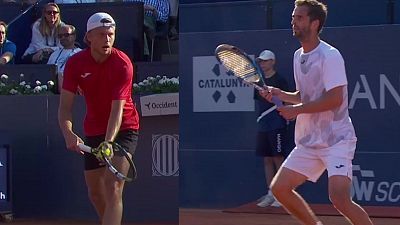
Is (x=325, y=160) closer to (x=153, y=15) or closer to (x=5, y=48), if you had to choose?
(x=153, y=15)

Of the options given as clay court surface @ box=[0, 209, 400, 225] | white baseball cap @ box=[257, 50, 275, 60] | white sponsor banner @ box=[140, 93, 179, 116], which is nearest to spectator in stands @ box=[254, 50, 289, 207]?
white baseball cap @ box=[257, 50, 275, 60]

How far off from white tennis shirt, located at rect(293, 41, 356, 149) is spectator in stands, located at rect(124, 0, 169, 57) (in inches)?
212

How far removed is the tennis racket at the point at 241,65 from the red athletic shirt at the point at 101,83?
720mm

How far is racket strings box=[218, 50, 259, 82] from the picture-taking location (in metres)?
7.41

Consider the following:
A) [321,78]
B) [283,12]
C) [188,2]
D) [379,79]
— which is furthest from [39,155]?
[321,78]

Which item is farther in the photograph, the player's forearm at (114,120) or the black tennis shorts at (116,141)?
the black tennis shorts at (116,141)

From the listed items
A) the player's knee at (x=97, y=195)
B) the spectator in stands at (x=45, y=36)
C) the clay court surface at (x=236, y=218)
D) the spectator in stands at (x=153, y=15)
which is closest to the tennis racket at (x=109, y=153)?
the player's knee at (x=97, y=195)

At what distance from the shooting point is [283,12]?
9.64 m

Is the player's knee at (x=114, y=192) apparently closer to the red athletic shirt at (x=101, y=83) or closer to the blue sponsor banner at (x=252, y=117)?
the red athletic shirt at (x=101, y=83)

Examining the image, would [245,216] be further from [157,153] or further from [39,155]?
[39,155]

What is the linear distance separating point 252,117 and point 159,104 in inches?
51.9

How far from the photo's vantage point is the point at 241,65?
757 cm

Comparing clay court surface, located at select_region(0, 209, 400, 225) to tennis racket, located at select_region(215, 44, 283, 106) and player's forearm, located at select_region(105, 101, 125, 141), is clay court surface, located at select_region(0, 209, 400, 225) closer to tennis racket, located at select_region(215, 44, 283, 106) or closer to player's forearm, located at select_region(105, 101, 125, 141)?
tennis racket, located at select_region(215, 44, 283, 106)

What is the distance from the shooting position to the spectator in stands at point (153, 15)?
484 inches
